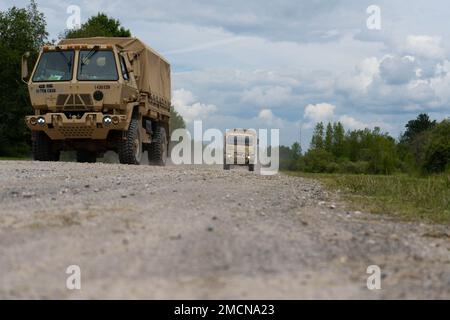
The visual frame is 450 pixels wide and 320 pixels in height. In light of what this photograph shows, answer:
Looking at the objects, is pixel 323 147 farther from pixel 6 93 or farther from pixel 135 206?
pixel 135 206

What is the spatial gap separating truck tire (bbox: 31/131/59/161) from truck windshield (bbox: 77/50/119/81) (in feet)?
7.67

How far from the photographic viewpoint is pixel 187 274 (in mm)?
4062

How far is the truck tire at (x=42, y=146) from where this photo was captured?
1848cm

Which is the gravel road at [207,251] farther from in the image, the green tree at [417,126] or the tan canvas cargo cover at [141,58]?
the green tree at [417,126]

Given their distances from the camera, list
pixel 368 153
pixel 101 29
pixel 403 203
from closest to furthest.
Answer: pixel 403 203
pixel 101 29
pixel 368 153

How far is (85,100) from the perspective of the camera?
17.2 meters

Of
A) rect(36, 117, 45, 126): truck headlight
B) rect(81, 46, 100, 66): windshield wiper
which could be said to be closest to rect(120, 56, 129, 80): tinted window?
rect(81, 46, 100, 66): windshield wiper

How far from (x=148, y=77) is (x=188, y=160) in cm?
1055

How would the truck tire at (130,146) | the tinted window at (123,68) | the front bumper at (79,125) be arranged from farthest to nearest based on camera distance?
the truck tire at (130,146), the tinted window at (123,68), the front bumper at (79,125)

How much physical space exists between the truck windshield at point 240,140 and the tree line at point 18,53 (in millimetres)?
25719

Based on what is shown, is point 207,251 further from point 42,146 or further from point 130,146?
point 42,146

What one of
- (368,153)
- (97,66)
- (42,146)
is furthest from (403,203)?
(368,153)

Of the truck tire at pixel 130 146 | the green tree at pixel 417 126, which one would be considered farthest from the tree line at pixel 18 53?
the green tree at pixel 417 126

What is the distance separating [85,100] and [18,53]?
47.4 meters
